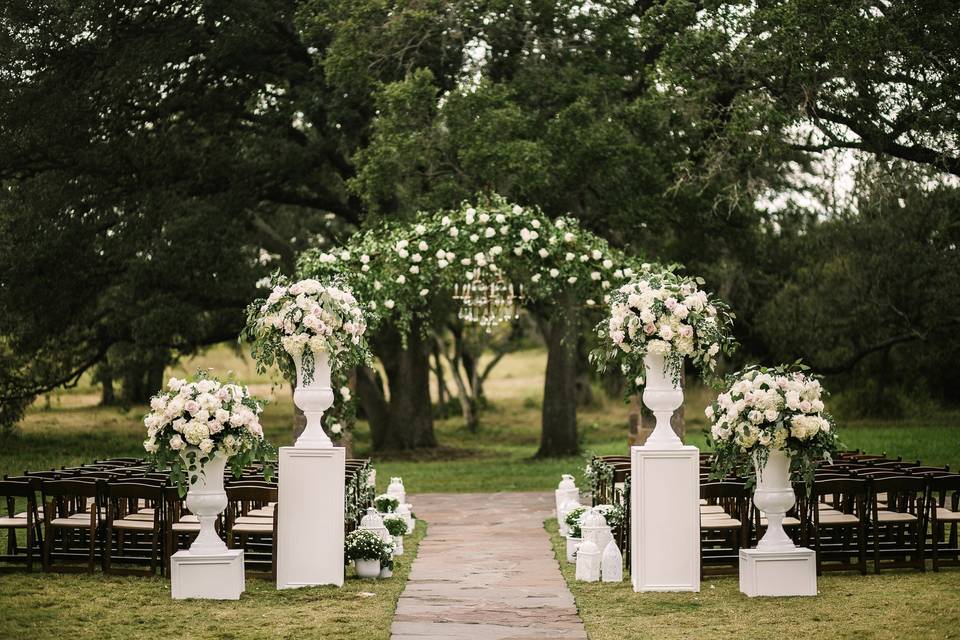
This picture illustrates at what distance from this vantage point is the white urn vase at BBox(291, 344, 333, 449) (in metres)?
10.0

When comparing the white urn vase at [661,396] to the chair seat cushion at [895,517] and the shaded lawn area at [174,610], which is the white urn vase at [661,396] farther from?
the shaded lawn area at [174,610]

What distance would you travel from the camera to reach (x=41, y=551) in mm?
10508

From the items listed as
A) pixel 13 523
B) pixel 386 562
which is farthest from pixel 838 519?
pixel 13 523

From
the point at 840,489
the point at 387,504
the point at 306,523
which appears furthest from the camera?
the point at 387,504

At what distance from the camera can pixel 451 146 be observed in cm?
2022

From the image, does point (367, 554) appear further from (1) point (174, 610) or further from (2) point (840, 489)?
(2) point (840, 489)

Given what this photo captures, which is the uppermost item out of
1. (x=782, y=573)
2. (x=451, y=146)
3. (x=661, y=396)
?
(x=451, y=146)

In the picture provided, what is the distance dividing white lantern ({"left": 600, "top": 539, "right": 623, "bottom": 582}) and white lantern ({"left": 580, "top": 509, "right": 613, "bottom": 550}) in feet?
0.39

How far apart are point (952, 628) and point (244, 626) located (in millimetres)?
4789

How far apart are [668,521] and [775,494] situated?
35.6 inches

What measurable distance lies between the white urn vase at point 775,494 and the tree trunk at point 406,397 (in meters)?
18.6

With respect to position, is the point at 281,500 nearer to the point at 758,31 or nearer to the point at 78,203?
the point at 758,31

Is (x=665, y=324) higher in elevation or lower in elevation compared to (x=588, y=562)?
higher

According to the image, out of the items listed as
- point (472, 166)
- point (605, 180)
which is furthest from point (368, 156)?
point (605, 180)
